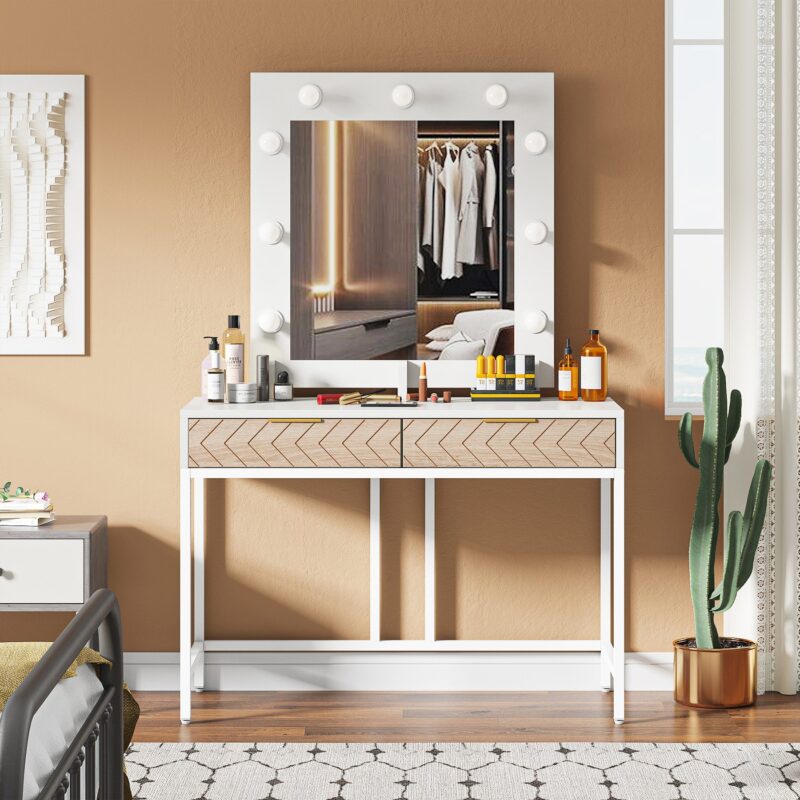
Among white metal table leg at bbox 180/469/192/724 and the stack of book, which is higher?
the stack of book

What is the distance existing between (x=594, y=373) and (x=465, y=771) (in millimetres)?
1256

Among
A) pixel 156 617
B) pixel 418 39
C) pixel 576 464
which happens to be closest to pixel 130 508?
pixel 156 617

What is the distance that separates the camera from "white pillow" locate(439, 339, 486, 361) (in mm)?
3340

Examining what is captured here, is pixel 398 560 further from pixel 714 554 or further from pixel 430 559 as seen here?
pixel 714 554

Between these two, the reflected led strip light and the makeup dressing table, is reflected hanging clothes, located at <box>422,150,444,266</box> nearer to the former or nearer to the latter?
the reflected led strip light

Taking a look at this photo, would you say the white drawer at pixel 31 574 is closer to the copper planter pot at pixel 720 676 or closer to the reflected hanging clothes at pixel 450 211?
the reflected hanging clothes at pixel 450 211

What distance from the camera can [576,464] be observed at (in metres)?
2.96

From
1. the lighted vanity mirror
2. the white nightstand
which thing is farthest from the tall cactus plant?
the white nightstand

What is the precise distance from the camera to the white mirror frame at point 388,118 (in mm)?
3277

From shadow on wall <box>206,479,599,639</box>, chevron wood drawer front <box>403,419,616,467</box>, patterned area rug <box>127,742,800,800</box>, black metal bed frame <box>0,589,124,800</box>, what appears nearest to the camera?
black metal bed frame <box>0,589,124,800</box>

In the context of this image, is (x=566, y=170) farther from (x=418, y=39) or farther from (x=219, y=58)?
(x=219, y=58)

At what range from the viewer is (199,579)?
341 centimetres

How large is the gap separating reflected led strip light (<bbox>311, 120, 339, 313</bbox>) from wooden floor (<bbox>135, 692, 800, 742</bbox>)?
4.24ft

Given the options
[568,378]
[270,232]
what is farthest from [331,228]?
[568,378]
